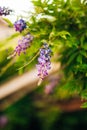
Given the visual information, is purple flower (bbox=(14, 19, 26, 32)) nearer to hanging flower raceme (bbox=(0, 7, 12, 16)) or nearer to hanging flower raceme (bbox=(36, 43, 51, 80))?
hanging flower raceme (bbox=(0, 7, 12, 16))

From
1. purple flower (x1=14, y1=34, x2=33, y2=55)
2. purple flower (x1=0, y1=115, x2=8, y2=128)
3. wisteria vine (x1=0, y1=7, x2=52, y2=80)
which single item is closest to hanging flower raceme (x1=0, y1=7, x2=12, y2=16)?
wisteria vine (x1=0, y1=7, x2=52, y2=80)

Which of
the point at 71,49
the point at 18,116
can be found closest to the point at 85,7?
the point at 71,49

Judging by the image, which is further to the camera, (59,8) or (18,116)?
(18,116)

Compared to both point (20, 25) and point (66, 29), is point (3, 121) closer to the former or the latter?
point (66, 29)

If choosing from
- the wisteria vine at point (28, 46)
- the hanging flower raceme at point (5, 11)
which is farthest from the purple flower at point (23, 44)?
the hanging flower raceme at point (5, 11)

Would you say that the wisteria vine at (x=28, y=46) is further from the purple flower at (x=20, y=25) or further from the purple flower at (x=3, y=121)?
the purple flower at (x=3, y=121)

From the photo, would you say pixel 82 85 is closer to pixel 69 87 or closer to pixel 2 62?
pixel 69 87

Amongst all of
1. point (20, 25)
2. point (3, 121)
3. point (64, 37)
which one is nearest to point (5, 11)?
point (20, 25)
